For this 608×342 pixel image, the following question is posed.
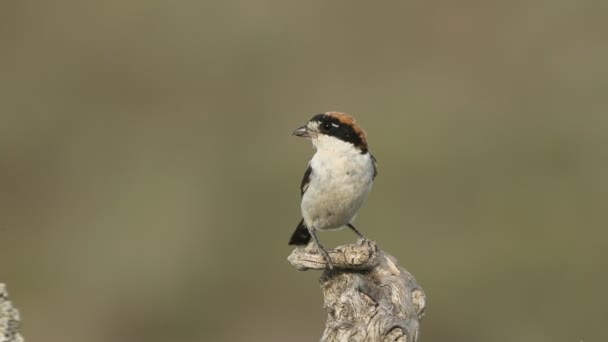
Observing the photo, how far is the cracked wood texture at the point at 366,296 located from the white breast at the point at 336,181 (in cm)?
90

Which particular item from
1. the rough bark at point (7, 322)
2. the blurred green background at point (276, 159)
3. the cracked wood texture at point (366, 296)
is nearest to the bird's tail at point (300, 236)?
the cracked wood texture at point (366, 296)

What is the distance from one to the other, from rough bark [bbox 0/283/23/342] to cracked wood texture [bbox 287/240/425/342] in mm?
1849

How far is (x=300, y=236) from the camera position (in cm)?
917

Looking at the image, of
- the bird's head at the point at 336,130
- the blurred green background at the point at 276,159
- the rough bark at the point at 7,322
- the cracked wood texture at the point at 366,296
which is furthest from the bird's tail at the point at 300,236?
the blurred green background at the point at 276,159

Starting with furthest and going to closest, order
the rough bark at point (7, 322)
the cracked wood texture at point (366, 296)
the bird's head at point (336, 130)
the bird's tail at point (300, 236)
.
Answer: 1. the bird's tail at point (300, 236)
2. the bird's head at point (336, 130)
3. the cracked wood texture at point (366, 296)
4. the rough bark at point (7, 322)

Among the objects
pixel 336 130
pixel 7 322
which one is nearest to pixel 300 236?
pixel 336 130

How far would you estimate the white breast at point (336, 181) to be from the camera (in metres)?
8.41

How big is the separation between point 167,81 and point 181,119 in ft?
4.88

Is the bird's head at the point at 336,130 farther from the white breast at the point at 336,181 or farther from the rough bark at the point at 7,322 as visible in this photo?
the rough bark at the point at 7,322

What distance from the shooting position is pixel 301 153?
17.6 metres

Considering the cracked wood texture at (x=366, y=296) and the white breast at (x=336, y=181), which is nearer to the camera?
the cracked wood texture at (x=366, y=296)

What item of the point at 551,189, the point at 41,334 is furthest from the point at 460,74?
the point at 41,334

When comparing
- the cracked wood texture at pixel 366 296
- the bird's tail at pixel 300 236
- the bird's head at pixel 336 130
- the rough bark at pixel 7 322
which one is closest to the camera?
the rough bark at pixel 7 322

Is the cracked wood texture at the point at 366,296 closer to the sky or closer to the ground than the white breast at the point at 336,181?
closer to the ground
